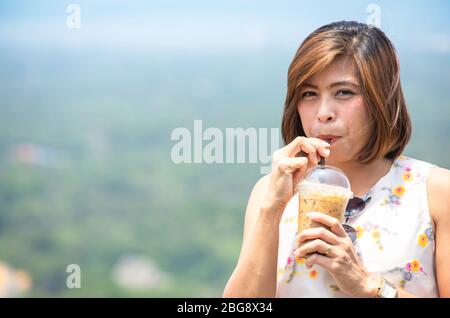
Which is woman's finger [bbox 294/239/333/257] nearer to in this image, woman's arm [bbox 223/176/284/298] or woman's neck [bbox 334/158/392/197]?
woman's arm [bbox 223/176/284/298]

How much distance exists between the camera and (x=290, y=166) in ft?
5.84

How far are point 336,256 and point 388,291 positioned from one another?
161 mm

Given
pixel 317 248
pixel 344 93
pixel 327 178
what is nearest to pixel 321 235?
pixel 317 248

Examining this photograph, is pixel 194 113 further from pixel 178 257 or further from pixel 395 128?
pixel 395 128

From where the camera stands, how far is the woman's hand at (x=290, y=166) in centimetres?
178

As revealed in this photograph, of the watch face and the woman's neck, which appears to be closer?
the watch face

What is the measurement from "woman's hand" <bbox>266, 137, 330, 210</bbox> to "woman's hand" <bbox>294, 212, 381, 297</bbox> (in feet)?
0.48

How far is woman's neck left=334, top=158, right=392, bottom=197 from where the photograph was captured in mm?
1934

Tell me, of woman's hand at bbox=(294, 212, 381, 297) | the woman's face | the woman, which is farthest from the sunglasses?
woman's hand at bbox=(294, 212, 381, 297)

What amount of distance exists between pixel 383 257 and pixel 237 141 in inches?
62.1

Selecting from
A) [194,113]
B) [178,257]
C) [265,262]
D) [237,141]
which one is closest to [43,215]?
[178,257]

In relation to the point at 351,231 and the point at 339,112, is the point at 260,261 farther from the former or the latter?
the point at 339,112

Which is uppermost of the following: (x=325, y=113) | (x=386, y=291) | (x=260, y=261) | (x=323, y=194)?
(x=325, y=113)
